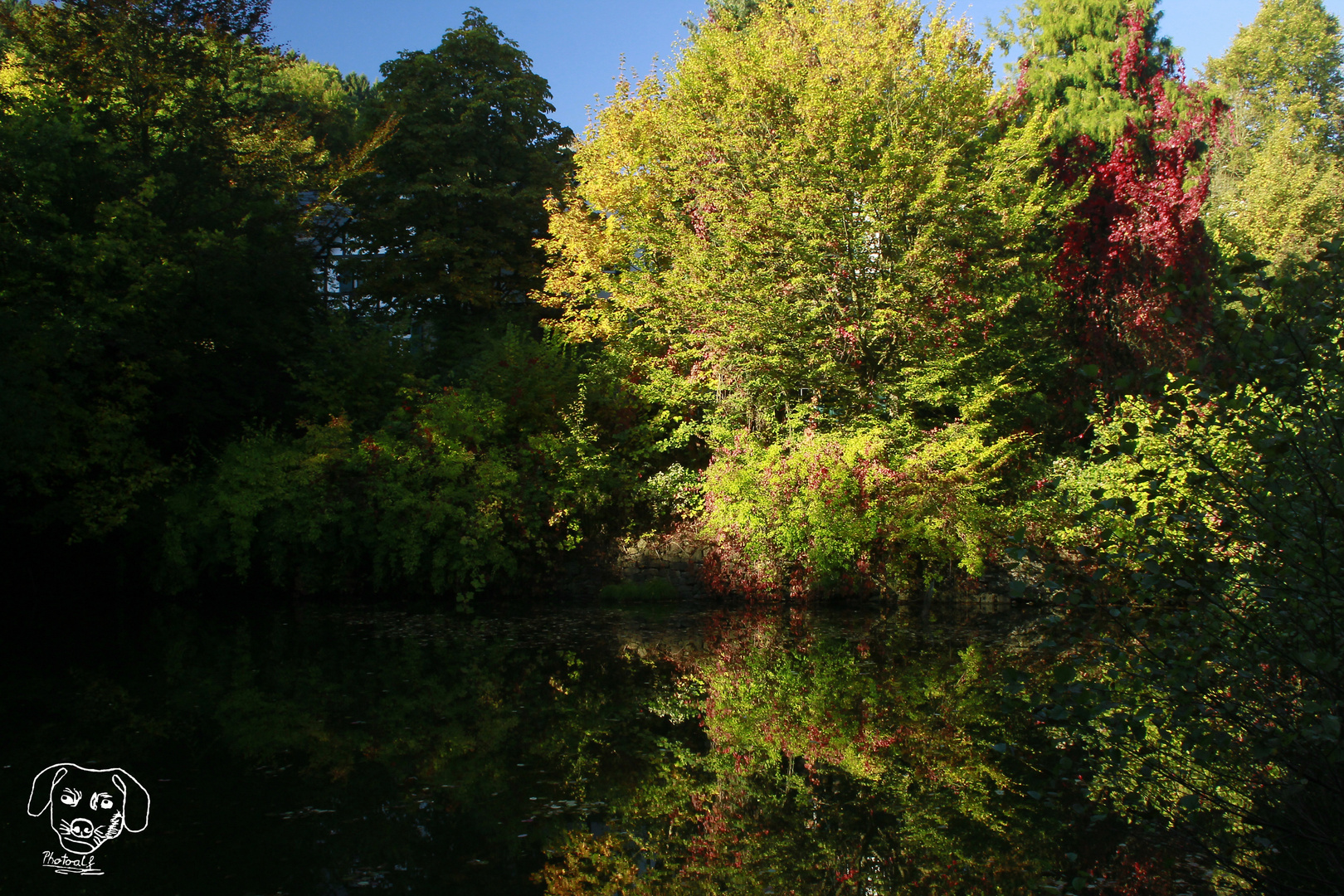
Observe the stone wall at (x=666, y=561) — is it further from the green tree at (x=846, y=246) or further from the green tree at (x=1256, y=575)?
the green tree at (x=1256, y=575)

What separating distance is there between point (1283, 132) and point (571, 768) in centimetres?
3306

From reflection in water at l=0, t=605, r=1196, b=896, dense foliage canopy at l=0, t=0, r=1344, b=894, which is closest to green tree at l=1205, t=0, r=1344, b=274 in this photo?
dense foliage canopy at l=0, t=0, r=1344, b=894

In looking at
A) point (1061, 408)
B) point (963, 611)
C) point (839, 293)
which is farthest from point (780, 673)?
point (1061, 408)

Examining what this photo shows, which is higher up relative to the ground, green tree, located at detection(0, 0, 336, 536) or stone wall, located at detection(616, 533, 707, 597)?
green tree, located at detection(0, 0, 336, 536)

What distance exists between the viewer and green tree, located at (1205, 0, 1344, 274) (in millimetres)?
26391

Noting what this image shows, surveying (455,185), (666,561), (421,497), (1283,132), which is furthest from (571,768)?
(1283,132)

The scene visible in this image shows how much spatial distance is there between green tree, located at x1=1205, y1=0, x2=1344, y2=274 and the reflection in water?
2129 cm

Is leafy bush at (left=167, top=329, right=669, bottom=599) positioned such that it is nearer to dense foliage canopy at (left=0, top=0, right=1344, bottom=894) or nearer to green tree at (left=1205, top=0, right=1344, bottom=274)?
dense foliage canopy at (left=0, top=0, right=1344, bottom=894)

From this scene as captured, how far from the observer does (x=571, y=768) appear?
724 cm

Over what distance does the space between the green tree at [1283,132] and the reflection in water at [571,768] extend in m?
21.3

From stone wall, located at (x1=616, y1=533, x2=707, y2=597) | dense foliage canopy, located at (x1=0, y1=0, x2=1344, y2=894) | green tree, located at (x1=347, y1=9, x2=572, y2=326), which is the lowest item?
stone wall, located at (x1=616, y1=533, x2=707, y2=597)

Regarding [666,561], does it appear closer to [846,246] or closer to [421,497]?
[421,497]

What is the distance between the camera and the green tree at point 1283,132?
86.6ft

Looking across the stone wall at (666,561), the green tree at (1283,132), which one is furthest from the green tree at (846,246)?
the green tree at (1283,132)
